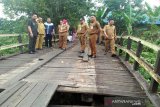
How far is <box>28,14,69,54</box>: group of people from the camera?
14.1 m

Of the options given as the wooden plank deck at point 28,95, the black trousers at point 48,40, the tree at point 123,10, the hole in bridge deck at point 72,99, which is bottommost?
the hole in bridge deck at point 72,99

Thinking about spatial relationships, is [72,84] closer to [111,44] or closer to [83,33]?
[111,44]

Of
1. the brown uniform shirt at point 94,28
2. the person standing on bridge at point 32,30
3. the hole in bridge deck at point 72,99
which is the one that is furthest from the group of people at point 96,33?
the hole in bridge deck at point 72,99

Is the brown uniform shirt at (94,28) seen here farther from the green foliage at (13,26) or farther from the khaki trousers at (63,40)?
the green foliage at (13,26)

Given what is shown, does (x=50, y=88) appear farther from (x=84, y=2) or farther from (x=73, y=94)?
(x=84, y=2)

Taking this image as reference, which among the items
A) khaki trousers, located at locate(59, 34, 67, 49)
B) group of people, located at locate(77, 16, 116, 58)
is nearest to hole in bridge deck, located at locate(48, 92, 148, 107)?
group of people, located at locate(77, 16, 116, 58)

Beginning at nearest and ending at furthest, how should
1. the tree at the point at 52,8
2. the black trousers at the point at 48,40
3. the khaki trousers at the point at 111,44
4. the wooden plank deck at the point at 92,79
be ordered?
the wooden plank deck at the point at 92,79, the khaki trousers at the point at 111,44, the black trousers at the point at 48,40, the tree at the point at 52,8

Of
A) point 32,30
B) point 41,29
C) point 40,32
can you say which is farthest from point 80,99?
point 41,29

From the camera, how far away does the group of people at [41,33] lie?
14062 mm

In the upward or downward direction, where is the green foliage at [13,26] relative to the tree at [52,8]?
downward

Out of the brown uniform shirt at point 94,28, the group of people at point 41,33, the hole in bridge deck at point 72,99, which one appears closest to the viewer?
the hole in bridge deck at point 72,99

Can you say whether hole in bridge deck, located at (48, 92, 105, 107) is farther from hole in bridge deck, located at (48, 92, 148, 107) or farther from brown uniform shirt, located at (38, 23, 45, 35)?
brown uniform shirt, located at (38, 23, 45, 35)

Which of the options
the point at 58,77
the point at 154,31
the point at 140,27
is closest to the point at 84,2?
the point at 140,27

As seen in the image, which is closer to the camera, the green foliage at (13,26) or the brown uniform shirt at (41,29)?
the brown uniform shirt at (41,29)
